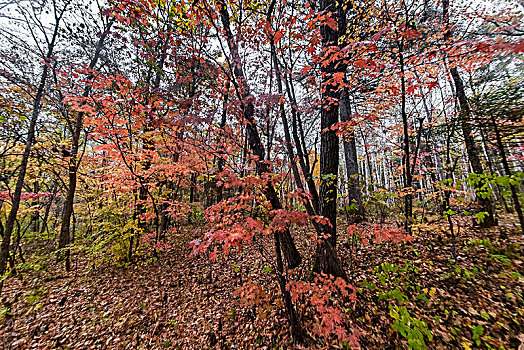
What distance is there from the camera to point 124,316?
4.33 m

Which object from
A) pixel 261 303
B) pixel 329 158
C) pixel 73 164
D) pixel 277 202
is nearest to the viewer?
pixel 277 202

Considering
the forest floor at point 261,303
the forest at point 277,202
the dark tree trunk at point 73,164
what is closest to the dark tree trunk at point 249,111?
the forest at point 277,202

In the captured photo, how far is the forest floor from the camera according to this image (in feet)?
9.14

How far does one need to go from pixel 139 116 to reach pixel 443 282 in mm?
7260

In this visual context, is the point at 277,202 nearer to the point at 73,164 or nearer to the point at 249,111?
the point at 249,111

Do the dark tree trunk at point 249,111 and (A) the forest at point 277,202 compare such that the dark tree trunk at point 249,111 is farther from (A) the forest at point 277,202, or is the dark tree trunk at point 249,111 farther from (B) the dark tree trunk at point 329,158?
(B) the dark tree trunk at point 329,158

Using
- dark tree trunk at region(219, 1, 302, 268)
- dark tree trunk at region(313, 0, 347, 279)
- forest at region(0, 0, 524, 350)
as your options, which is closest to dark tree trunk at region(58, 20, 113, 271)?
forest at region(0, 0, 524, 350)

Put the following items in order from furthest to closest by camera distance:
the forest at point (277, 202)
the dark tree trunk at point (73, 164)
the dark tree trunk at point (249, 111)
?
the dark tree trunk at point (73, 164), the dark tree trunk at point (249, 111), the forest at point (277, 202)

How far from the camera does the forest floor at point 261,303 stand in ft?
9.14

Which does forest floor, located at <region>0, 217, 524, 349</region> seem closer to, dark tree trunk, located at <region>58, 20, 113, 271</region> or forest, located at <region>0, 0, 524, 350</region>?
forest, located at <region>0, 0, 524, 350</region>

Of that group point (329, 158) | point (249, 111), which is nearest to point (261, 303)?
point (329, 158)

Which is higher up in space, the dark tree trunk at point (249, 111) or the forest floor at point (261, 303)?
the dark tree trunk at point (249, 111)

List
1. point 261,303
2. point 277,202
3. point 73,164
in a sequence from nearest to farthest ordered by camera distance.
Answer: point 277,202 < point 261,303 < point 73,164

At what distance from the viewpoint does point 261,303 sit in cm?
396
